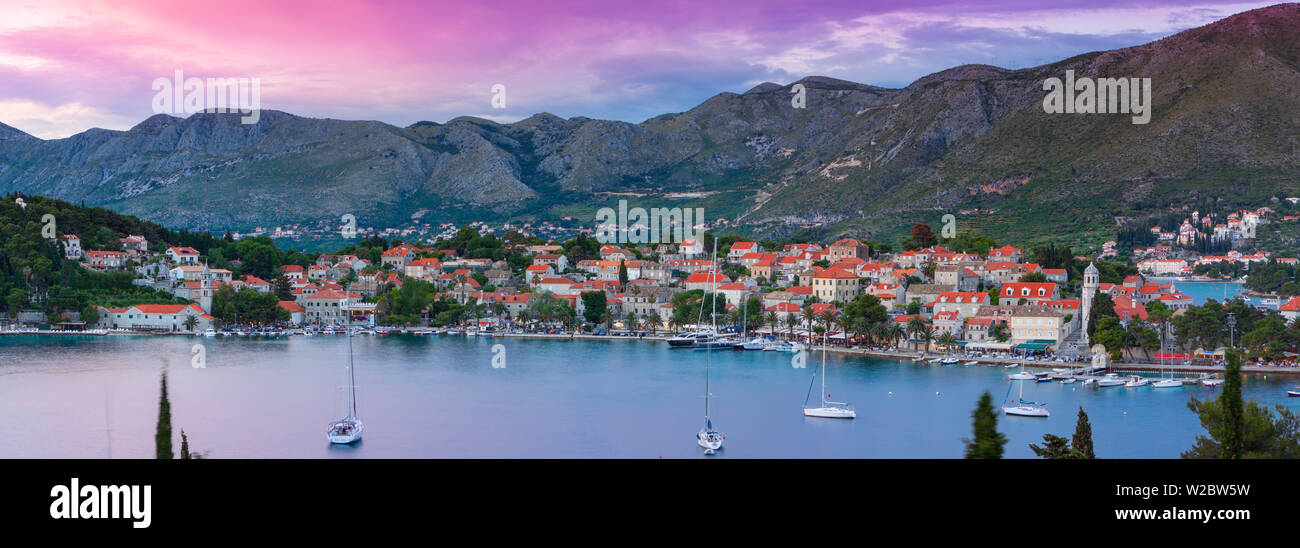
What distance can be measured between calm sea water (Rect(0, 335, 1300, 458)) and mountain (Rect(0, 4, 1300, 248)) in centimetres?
2624

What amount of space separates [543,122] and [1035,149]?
65578 mm

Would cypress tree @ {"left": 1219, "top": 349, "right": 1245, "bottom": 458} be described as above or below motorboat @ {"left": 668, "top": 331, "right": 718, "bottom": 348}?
above

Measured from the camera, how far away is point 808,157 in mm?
81812

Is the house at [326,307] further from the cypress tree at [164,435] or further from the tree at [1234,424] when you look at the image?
the tree at [1234,424]

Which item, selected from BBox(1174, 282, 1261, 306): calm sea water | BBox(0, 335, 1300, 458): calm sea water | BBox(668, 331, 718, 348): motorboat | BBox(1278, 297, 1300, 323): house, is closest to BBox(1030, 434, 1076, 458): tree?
BBox(0, 335, 1300, 458): calm sea water

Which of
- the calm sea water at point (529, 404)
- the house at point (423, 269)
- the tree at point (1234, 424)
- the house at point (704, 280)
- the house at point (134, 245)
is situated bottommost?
the calm sea water at point (529, 404)

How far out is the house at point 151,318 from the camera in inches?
1393

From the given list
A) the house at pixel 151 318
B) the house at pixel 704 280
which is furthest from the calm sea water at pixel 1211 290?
the house at pixel 151 318

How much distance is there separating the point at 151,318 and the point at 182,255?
7434mm

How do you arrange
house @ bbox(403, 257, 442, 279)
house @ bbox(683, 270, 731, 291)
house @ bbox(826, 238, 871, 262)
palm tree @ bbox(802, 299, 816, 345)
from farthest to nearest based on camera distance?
house @ bbox(403, 257, 442, 279), house @ bbox(826, 238, 871, 262), house @ bbox(683, 270, 731, 291), palm tree @ bbox(802, 299, 816, 345)

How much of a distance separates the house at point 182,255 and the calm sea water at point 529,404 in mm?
12160

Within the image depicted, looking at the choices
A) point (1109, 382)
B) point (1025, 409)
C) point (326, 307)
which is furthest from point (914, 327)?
point (326, 307)

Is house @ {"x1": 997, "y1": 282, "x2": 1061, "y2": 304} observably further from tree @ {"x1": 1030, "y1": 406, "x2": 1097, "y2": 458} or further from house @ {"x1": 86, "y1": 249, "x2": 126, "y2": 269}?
house @ {"x1": 86, "y1": 249, "x2": 126, "y2": 269}

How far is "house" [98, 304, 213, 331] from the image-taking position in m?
35.4
